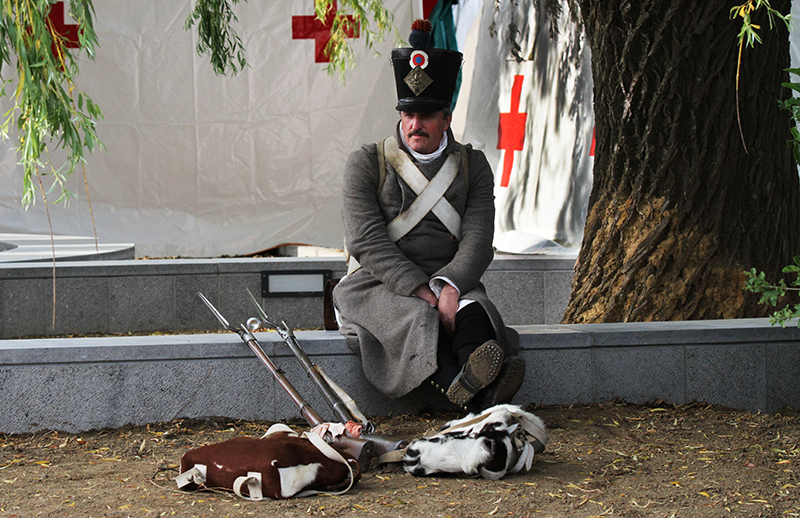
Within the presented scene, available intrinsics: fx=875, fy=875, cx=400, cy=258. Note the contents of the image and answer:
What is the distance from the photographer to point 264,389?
11.4 feet

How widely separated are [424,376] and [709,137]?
1.96 metres

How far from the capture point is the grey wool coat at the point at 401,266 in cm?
339

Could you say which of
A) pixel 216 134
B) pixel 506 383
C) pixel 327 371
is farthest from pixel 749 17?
pixel 216 134

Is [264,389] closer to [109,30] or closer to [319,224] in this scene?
[319,224]

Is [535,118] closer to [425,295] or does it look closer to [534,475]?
[425,295]

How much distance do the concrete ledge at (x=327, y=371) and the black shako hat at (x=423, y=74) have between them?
102 centimetres

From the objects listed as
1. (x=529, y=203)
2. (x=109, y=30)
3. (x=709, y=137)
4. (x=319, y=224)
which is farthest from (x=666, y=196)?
(x=109, y=30)

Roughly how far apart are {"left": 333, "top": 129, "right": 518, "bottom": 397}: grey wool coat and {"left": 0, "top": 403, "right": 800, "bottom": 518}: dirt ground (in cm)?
30

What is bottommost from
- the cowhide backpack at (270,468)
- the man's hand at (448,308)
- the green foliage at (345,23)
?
the cowhide backpack at (270,468)

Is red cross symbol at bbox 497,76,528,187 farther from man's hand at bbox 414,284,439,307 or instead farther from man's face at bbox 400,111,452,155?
man's hand at bbox 414,284,439,307

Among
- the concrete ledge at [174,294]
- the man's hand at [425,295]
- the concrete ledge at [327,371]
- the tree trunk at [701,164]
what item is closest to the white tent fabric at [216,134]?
the concrete ledge at [174,294]

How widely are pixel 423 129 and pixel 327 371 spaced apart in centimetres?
107

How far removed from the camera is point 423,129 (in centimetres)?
361

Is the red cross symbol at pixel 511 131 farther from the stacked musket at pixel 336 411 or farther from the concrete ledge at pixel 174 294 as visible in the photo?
the stacked musket at pixel 336 411
